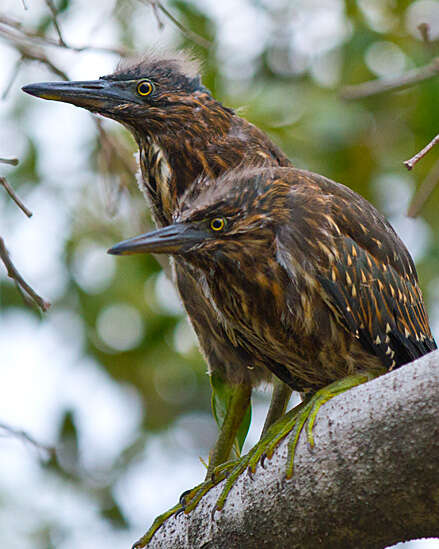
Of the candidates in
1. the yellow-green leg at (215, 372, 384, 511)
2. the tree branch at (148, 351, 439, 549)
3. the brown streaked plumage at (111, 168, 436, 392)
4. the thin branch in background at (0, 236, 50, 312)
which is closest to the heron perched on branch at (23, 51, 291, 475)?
the brown streaked plumage at (111, 168, 436, 392)

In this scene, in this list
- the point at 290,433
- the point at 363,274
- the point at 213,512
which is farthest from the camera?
the point at 363,274

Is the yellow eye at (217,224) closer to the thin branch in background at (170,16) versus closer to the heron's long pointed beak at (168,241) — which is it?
the heron's long pointed beak at (168,241)

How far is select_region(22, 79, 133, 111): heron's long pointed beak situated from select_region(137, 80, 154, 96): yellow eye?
37 mm

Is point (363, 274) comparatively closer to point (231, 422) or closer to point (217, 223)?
point (217, 223)

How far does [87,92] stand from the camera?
9.46ft

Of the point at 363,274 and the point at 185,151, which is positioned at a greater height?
the point at 185,151

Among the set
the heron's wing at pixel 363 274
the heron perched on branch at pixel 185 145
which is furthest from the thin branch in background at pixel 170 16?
the heron's wing at pixel 363 274

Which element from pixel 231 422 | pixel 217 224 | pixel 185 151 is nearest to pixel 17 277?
pixel 217 224

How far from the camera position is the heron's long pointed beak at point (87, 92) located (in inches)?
110

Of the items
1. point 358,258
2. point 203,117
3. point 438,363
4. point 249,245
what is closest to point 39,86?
point 203,117

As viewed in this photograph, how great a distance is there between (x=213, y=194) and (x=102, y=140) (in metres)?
0.90

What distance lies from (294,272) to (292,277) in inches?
0.6

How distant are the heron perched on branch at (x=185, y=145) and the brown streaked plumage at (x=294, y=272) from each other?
33 cm

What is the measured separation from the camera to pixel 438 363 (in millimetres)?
1765
